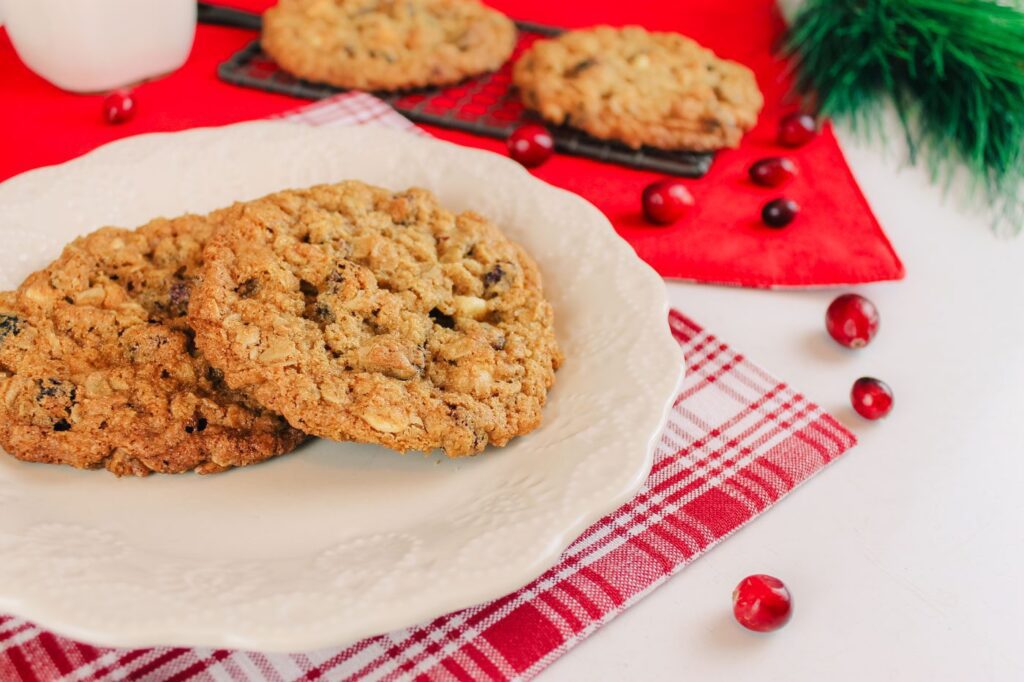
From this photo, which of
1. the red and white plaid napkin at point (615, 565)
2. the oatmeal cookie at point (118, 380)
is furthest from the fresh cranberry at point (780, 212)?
the oatmeal cookie at point (118, 380)

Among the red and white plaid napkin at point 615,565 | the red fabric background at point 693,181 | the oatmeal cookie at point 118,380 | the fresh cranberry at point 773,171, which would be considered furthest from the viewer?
the fresh cranberry at point 773,171

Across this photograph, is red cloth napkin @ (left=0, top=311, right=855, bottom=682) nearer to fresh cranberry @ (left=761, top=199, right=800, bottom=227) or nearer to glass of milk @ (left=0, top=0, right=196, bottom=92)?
fresh cranberry @ (left=761, top=199, right=800, bottom=227)

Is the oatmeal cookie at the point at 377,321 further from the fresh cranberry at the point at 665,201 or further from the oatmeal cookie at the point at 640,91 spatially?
the oatmeal cookie at the point at 640,91

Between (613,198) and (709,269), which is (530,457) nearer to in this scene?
(709,269)

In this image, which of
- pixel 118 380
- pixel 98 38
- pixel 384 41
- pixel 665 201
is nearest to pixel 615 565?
pixel 118 380

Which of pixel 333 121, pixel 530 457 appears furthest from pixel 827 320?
pixel 333 121
